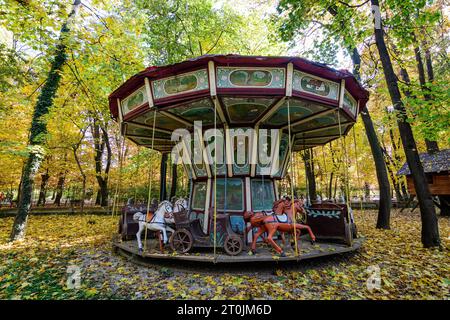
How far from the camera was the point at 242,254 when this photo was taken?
5.66 metres

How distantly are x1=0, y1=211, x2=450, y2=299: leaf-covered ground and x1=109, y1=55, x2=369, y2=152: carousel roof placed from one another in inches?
143

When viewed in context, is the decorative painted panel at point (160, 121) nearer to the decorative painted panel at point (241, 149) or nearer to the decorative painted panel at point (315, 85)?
the decorative painted panel at point (241, 149)

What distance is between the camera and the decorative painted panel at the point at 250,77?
17.3ft

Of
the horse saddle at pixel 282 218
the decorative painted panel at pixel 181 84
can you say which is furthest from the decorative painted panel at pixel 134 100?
the horse saddle at pixel 282 218

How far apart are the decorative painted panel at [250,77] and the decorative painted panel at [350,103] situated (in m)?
2.34

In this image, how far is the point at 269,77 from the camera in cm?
536

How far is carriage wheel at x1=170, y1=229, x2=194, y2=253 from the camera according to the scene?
580 cm

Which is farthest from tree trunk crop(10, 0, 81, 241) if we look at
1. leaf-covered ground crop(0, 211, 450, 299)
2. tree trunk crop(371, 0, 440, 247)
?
tree trunk crop(371, 0, 440, 247)

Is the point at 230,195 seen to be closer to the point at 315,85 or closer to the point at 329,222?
the point at 329,222

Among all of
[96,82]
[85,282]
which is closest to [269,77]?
[85,282]

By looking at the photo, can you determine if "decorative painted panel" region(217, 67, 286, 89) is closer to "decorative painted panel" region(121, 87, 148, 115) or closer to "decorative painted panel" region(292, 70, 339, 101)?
"decorative painted panel" region(292, 70, 339, 101)
